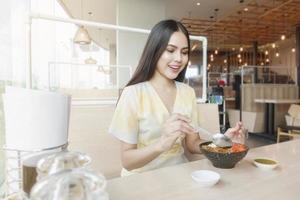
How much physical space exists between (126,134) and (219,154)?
1.29ft

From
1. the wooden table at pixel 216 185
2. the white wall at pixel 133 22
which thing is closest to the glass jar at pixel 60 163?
the wooden table at pixel 216 185

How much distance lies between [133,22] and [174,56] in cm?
421

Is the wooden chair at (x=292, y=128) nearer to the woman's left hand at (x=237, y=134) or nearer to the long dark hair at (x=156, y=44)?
the woman's left hand at (x=237, y=134)

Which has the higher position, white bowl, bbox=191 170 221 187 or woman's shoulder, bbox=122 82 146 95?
woman's shoulder, bbox=122 82 146 95

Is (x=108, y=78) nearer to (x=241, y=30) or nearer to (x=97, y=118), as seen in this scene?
(x=241, y=30)

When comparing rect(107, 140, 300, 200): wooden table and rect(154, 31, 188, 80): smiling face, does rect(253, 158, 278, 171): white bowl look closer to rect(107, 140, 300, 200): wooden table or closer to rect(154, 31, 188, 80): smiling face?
rect(107, 140, 300, 200): wooden table

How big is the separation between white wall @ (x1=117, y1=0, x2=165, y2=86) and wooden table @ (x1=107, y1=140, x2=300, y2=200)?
424 centimetres

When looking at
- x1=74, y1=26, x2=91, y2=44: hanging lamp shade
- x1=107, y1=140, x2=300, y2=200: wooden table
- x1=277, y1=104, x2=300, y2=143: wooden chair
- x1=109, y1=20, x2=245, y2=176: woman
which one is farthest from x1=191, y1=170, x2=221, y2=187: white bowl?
x1=74, y1=26, x2=91, y2=44: hanging lamp shade

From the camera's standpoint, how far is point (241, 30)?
9242 millimetres

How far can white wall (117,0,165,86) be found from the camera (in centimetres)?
502

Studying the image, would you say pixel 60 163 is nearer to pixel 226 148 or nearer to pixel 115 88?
pixel 226 148

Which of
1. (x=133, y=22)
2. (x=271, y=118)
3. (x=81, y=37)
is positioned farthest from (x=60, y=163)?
(x=271, y=118)

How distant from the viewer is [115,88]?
4426 mm

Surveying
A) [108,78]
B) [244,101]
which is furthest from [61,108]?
[108,78]
